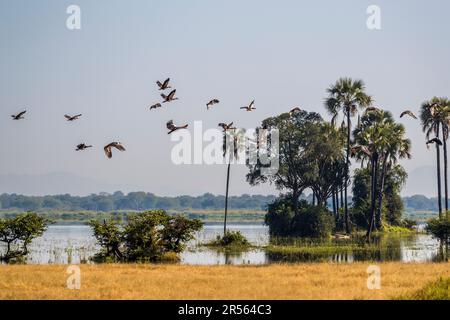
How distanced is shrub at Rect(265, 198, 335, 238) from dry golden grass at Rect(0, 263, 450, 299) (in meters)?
46.9

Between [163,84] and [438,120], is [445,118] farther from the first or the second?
[163,84]

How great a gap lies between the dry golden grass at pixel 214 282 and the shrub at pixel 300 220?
46.9m

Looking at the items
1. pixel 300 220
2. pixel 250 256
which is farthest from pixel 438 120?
pixel 250 256

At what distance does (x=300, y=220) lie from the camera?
92.5 m

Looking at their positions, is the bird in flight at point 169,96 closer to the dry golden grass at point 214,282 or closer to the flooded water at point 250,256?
the dry golden grass at point 214,282

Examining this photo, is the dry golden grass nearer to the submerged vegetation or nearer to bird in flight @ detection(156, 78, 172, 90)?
bird in flight @ detection(156, 78, 172, 90)

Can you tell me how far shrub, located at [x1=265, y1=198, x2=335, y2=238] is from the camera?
89.6 m

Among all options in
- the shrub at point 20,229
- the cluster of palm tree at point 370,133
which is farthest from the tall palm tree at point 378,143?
the shrub at point 20,229

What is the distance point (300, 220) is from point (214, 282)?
61.0 meters

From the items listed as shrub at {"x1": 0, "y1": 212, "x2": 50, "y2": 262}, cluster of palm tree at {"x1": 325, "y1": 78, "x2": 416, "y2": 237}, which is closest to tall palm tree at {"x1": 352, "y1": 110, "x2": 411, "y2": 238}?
cluster of palm tree at {"x1": 325, "y1": 78, "x2": 416, "y2": 237}

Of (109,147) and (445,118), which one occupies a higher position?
(445,118)
